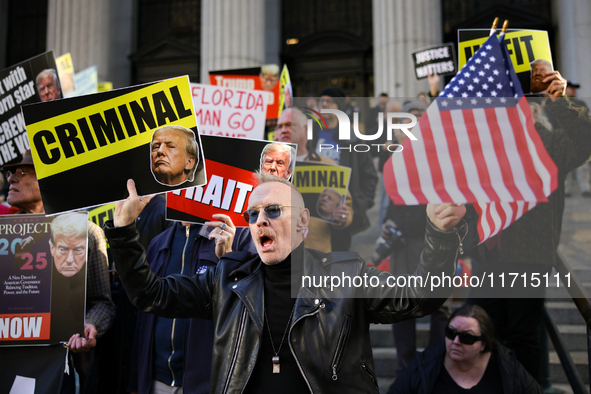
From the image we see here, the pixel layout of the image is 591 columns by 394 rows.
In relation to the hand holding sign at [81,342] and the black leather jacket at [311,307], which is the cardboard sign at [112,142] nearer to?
the black leather jacket at [311,307]

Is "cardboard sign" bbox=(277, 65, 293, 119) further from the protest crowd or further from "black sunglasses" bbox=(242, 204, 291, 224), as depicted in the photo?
"black sunglasses" bbox=(242, 204, 291, 224)

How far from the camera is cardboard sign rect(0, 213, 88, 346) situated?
133 inches

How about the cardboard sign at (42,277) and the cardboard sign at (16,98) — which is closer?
the cardboard sign at (42,277)

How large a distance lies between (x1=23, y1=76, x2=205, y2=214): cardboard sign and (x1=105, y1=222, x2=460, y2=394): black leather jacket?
489mm

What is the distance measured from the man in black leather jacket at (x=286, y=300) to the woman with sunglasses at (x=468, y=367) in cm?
129

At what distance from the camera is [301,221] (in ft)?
8.56

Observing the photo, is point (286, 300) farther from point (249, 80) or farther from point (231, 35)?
point (231, 35)

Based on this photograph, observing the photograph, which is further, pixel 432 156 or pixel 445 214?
pixel 432 156

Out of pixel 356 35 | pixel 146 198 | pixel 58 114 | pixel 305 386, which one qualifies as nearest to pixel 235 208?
pixel 146 198

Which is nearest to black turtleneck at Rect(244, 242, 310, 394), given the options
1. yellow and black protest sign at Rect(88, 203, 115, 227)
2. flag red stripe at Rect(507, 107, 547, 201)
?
flag red stripe at Rect(507, 107, 547, 201)

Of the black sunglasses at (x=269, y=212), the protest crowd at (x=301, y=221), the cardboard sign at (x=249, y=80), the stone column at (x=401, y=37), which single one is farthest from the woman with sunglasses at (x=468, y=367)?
the stone column at (x=401, y=37)

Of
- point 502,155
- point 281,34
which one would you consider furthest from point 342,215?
point 281,34

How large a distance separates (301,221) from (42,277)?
6.02 ft

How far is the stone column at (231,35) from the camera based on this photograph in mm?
13727
